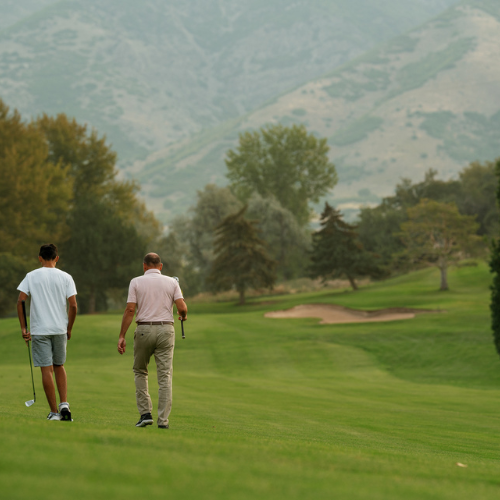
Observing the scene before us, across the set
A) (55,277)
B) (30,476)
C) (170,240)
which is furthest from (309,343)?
(170,240)

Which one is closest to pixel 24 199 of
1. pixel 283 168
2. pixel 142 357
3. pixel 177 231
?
pixel 177 231

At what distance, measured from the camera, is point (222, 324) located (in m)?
36.8

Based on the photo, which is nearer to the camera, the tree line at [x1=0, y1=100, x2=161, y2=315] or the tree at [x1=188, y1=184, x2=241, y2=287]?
the tree line at [x1=0, y1=100, x2=161, y2=315]

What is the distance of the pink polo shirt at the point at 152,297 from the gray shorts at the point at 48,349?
104 cm

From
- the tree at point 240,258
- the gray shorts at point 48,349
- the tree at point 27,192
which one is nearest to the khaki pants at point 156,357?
the gray shorts at point 48,349

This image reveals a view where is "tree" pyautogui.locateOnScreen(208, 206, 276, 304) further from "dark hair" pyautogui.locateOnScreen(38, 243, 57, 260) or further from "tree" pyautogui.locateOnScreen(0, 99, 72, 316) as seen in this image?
"dark hair" pyautogui.locateOnScreen(38, 243, 57, 260)

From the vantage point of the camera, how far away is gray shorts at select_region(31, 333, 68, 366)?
29.3 feet

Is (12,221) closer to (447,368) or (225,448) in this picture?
(447,368)

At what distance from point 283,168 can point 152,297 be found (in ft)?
275

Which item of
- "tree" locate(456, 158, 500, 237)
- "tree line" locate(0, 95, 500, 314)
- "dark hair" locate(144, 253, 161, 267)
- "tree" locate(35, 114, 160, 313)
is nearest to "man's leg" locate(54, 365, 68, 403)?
"dark hair" locate(144, 253, 161, 267)

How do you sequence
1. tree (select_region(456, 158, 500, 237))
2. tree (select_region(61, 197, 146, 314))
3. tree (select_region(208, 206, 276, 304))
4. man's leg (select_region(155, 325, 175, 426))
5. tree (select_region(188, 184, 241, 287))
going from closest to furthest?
man's leg (select_region(155, 325, 175, 426))
tree (select_region(208, 206, 276, 304))
tree (select_region(61, 197, 146, 314))
tree (select_region(456, 158, 500, 237))
tree (select_region(188, 184, 241, 287))

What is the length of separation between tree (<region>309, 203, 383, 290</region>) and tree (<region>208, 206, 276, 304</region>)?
4.32 metres

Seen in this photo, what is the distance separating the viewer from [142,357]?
9117 millimetres

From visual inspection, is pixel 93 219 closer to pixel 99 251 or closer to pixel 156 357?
pixel 99 251
